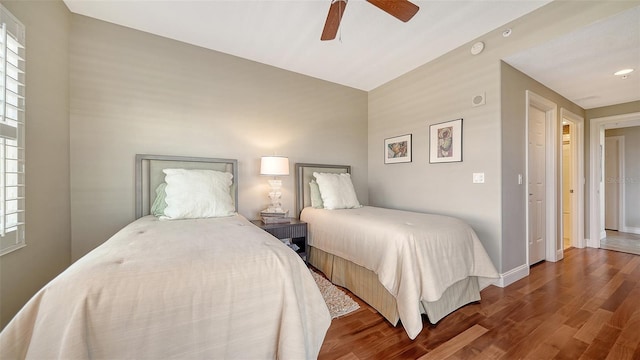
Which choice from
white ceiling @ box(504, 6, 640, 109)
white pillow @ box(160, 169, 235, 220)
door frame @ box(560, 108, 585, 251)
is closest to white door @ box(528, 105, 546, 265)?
white ceiling @ box(504, 6, 640, 109)

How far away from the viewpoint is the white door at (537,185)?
113 inches

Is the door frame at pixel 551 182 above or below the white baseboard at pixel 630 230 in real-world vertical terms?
above

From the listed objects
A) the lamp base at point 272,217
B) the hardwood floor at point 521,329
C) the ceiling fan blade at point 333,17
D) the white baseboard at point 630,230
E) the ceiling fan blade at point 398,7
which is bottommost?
the hardwood floor at point 521,329

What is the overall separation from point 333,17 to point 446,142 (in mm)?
1923

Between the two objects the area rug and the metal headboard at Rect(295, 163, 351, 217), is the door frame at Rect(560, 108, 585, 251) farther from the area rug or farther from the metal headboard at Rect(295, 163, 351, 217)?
the area rug

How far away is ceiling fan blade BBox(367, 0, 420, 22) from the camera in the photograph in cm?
158

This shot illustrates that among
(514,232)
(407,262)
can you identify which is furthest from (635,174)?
(407,262)

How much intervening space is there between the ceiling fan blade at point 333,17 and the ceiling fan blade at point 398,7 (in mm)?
219

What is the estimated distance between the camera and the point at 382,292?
6.27 ft

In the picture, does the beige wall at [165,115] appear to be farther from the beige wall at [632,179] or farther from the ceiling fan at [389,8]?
the beige wall at [632,179]

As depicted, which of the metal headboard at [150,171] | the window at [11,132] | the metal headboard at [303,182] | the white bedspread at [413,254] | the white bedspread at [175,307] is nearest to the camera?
the white bedspread at [175,307]

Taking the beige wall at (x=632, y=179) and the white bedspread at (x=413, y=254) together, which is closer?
the white bedspread at (x=413, y=254)

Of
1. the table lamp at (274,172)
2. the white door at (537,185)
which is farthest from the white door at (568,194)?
the table lamp at (274,172)

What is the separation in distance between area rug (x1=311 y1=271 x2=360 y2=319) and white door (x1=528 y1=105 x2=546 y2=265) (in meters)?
2.40
